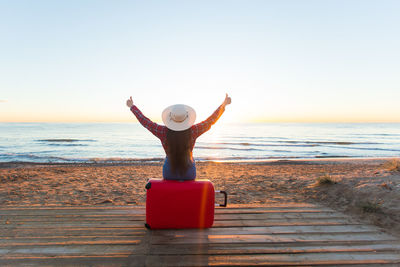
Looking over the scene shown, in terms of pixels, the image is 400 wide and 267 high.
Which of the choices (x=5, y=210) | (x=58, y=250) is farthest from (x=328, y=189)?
(x=5, y=210)

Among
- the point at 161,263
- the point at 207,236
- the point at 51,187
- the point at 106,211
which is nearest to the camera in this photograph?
the point at 161,263

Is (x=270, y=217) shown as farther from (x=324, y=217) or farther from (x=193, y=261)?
(x=193, y=261)

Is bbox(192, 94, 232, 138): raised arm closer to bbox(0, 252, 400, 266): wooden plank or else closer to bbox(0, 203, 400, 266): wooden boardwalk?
bbox(0, 203, 400, 266): wooden boardwalk

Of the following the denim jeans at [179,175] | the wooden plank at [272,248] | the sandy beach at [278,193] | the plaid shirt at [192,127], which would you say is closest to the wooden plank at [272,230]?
the wooden plank at [272,248]

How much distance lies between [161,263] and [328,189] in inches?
191

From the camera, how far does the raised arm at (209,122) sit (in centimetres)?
328

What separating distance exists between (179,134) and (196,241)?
51.1 inches

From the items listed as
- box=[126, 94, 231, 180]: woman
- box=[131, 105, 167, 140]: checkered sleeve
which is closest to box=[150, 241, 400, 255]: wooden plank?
box=[126, 94, 231, 180]: woman

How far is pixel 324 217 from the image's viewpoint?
12.6 ft

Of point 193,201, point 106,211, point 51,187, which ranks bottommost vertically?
point 51,187

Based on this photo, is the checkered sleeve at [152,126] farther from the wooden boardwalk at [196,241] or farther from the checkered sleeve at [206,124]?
the wooden boardwalk at [196,241]

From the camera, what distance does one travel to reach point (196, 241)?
9.72ft

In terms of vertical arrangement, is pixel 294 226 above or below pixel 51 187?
above

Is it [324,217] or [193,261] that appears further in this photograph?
[324,217]
